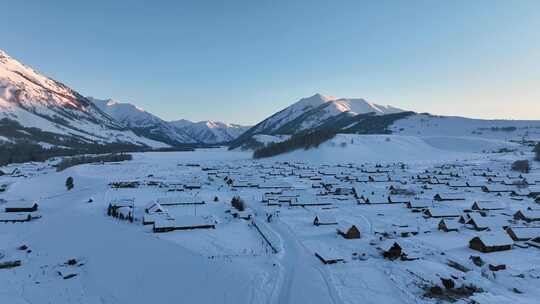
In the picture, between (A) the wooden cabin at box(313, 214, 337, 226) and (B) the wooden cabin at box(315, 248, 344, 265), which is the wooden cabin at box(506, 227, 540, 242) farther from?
(B) the wooden cabin at box(315, 248, 344, 265)

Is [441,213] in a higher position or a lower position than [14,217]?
lower

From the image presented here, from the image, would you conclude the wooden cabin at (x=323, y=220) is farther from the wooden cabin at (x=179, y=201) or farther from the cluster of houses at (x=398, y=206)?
the wooden cabin at (x=179, y=201)

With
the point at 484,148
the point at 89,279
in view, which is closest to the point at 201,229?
the point at 89,279

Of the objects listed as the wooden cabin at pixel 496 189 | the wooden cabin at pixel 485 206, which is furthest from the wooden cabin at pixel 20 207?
the wooden cabin at pixel 496 189

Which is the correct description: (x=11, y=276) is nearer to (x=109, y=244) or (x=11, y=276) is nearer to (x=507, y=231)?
(x=109, y=244)

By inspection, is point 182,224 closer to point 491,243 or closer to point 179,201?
point 179,201

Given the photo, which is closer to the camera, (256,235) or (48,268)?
(48,268)

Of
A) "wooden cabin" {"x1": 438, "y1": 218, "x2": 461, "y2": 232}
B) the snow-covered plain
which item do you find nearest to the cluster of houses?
"wooden cabin" {"x1": 438, "y1": 218, "x2": 461, "y2": 232}

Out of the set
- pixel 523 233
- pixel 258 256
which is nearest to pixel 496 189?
pixel 523 233
